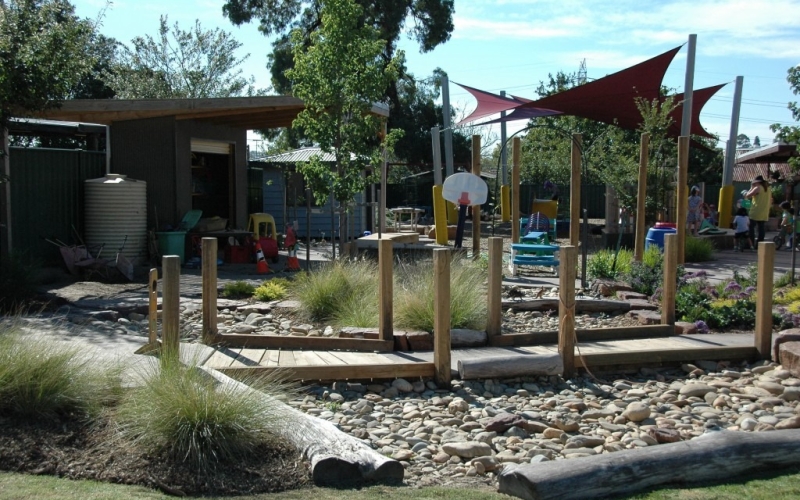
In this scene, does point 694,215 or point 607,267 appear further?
point 694,215

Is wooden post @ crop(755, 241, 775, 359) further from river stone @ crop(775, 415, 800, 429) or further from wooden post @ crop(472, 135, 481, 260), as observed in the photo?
wooden post @ crop(472, 135, 481, 260)

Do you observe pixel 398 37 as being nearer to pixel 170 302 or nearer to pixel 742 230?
pixel 742 230

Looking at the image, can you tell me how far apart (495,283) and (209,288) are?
2.81 meters

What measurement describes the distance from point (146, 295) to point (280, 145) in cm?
3162

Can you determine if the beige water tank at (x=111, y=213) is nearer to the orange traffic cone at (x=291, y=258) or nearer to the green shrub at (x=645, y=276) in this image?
the orange traffic cone at (x=291, y=258)

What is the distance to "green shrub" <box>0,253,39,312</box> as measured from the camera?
9.72m

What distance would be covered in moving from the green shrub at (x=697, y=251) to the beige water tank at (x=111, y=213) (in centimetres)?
1050

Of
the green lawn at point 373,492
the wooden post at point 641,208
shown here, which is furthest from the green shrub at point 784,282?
the green lawn at point 373,492

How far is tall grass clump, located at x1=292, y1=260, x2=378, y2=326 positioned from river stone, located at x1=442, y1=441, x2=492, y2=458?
3520mm

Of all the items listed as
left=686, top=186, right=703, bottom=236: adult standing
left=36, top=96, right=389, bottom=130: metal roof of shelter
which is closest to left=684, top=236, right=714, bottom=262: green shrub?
left=686, top=186, right=703, bottom=236: adult standing

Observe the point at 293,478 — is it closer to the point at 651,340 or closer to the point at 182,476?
the point at 182,476

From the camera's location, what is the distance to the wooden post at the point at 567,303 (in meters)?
7.38

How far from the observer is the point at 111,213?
555 inches

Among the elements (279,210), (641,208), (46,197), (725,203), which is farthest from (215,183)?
(725,203)
